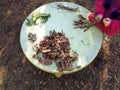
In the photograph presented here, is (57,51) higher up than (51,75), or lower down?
higher up

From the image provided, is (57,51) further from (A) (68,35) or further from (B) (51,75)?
(B) (51,75)

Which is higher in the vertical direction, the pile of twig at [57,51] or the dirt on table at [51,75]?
the pile of twig at [57,51]

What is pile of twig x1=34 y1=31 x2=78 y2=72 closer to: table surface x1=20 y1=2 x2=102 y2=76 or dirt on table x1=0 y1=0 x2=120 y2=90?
table surface x1=20 y1=2 x2=102 y2=76

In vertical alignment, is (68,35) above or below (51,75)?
above

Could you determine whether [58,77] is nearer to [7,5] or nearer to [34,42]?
[34,42]

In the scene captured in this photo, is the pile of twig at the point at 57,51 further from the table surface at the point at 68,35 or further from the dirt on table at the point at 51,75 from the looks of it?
the dirt on table at the point at 51,75

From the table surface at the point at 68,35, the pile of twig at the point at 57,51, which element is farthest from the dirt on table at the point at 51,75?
the pile of twig at the point at 57,51

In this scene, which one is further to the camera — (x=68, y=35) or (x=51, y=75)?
(x=51, y=75)

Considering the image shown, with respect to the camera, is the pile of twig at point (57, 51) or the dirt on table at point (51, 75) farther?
the dirt on table at point (51, 75)

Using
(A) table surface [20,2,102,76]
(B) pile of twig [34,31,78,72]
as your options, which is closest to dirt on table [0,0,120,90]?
(A) table surface [20,2,102,76]

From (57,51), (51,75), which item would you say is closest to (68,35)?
(57,51)

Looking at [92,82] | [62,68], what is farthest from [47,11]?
[92,82]
